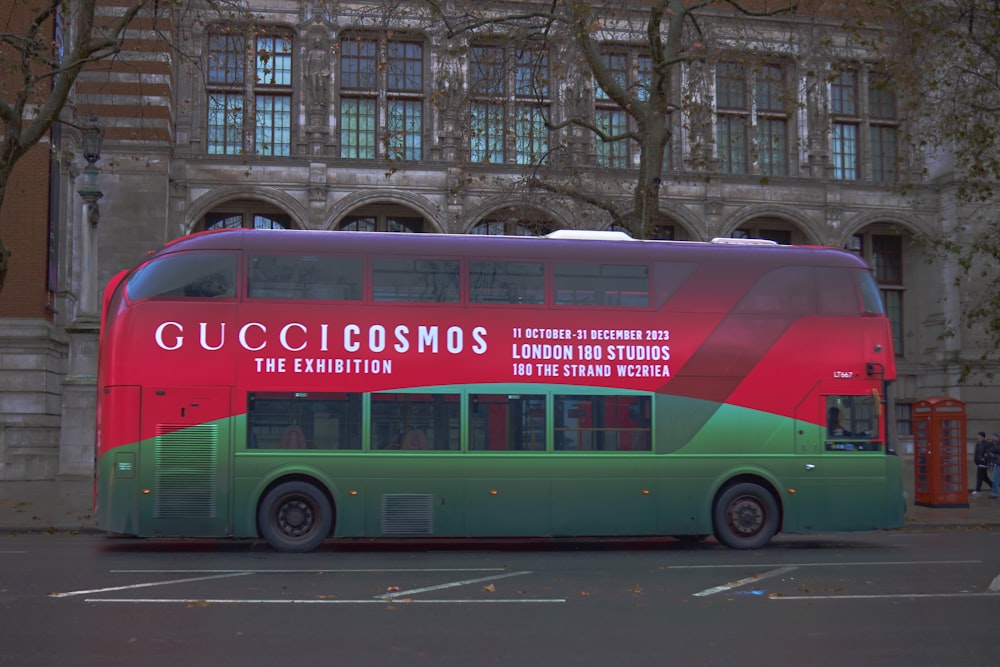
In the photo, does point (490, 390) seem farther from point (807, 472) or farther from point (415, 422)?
point (807, 472)

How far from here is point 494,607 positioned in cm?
944

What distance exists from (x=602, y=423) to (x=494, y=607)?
5.68m

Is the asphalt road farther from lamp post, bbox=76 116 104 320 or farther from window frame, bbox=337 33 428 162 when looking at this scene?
window frame, bbox=337 33 428 162

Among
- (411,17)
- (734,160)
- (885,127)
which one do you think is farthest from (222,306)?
(885,127)

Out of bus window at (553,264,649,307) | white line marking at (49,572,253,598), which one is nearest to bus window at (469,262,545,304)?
bus window at (553,264,649,307)

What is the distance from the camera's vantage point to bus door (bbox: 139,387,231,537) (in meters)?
14.0

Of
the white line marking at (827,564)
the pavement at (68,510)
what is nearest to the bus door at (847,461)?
the white line marking at (827,564)

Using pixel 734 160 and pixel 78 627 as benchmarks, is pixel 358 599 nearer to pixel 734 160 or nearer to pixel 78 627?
pixel 78 627

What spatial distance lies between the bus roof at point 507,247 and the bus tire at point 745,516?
3222mm

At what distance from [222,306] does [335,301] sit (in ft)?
4.77

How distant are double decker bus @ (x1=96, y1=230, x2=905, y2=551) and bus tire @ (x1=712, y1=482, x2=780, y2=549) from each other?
1.2 inches

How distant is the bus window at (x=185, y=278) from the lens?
14.1m

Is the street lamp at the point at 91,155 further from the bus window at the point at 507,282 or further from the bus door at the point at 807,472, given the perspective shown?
the bus door at the point at 807,472

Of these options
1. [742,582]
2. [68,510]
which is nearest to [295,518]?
[742,582]
